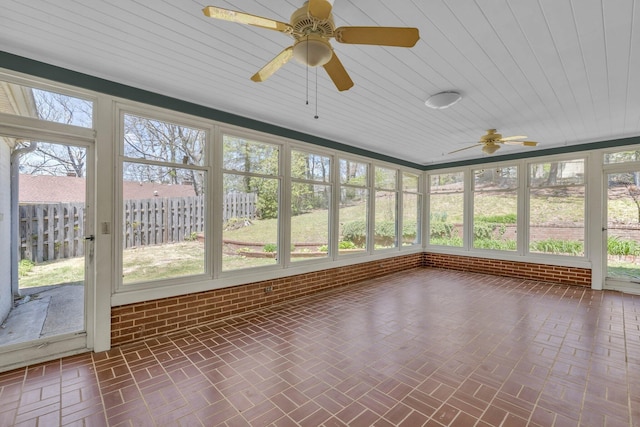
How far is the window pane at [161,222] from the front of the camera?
319 centimetres

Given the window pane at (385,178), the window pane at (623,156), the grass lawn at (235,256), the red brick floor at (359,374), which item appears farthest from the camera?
the window pane at (385,178)

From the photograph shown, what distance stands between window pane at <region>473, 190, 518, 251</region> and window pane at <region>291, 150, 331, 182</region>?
13.1 feet

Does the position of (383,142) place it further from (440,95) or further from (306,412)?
(306,412)

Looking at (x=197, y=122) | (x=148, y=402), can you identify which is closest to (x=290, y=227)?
(x=197, y=122)

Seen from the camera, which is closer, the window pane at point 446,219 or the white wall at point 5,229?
the white wall at point 5,229

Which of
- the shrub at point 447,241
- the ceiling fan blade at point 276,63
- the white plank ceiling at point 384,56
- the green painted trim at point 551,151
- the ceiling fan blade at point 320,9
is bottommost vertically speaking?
the shrub at point 447,241

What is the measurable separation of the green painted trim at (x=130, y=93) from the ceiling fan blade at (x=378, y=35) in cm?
250

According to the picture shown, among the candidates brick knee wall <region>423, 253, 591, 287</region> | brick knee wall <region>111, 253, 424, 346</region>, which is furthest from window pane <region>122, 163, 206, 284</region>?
brick knee wall <region>423, 253, 591, 287</region>

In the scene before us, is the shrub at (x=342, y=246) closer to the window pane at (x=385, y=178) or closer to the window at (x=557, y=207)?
the window pane at (x=385, y=178)

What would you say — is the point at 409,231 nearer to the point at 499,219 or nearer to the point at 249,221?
the point at 499,219

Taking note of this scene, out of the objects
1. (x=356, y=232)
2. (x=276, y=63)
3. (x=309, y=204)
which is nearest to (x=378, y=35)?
(x=276, y=63)

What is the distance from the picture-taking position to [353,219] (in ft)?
19.2

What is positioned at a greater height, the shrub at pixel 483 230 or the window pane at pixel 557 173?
the window pane at pixel 557 173

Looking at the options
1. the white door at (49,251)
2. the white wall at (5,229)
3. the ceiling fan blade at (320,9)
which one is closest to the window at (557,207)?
the ceiling fan blade at (320,9)
